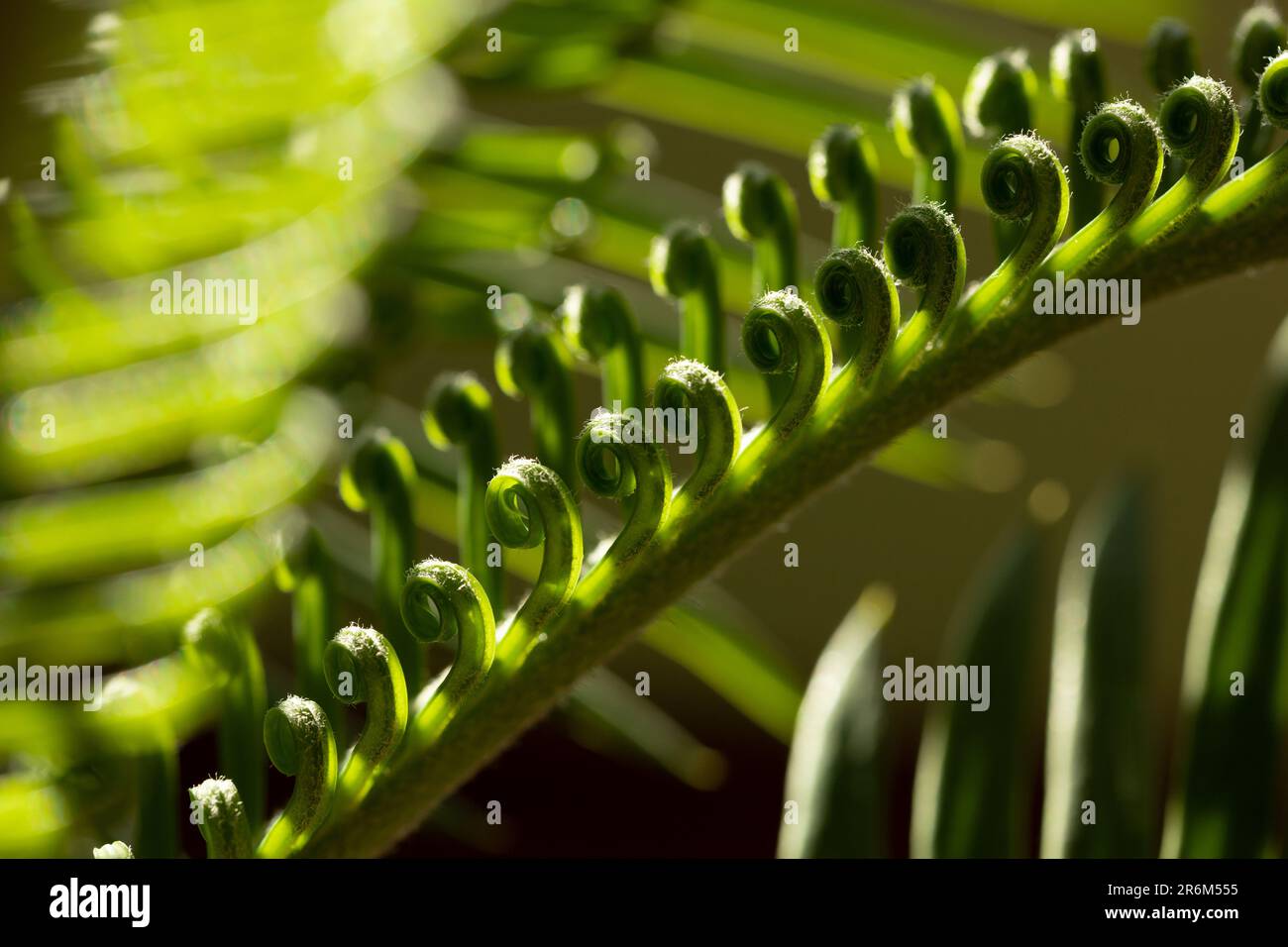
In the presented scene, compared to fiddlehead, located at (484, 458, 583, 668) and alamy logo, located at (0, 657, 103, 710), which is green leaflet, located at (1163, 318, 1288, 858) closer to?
fiddlehead, located at (484, 458, 583, 668)

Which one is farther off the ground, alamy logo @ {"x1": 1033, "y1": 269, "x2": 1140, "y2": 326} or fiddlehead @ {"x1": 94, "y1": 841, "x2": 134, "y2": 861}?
alamy logo @ {"x1": 1033, "y1": 269, "x2": 1140, "y2": 326}

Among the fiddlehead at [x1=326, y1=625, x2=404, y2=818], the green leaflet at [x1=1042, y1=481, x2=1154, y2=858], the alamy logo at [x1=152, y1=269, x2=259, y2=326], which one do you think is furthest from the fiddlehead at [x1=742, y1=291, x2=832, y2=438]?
the alamy logo at [x1=152, y1=269, x2=259, y2=326]

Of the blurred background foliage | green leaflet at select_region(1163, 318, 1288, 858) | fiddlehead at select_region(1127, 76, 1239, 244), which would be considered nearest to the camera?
fiddlehead at select_region(1127, 76, 1239, 244)

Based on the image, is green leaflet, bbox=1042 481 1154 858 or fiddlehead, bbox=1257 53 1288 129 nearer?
fiddlehead, bbox=1257 53 1288 129

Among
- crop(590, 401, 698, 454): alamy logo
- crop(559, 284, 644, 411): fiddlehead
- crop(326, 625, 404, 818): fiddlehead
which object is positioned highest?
crop(559, 284, 644, 411): fiddlehead

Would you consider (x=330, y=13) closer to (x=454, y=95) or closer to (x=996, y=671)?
(x=454, y=95)

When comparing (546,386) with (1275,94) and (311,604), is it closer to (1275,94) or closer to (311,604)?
(311,604)

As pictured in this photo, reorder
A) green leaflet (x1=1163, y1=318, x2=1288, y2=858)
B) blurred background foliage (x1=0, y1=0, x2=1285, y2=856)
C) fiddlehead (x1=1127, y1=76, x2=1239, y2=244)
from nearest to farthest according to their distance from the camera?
fiddlehead (x1=1127, y1=76, x2=1239, y2=244), green leaflet (x1=1163, y1=318, x2=1288, y2=858), blurred background foliage (x1=0, y1=0, x2=1285, y2=856)

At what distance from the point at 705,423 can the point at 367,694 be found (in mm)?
110

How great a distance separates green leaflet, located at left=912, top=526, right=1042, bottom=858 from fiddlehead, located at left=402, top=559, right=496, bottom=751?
256 millimetres

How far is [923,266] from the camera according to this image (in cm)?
34

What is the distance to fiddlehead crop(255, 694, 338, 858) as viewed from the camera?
33cm

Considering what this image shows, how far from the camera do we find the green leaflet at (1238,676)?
0.45 meters
